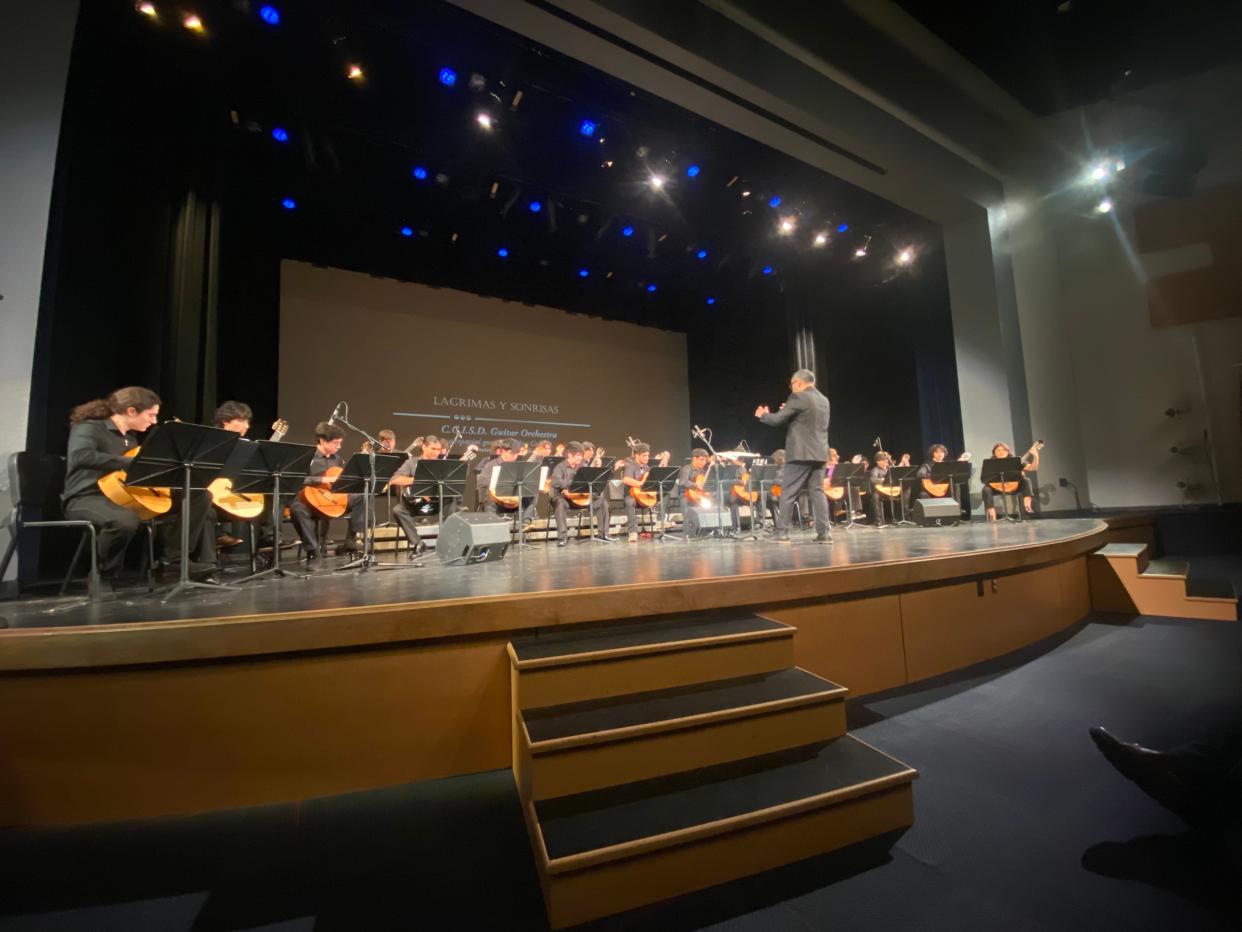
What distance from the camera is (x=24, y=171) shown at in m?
3.66

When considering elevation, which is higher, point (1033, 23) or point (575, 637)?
point (1033, 23)

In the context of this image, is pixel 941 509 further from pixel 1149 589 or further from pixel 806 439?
pixel 806 439

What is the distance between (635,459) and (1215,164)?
30.1ft

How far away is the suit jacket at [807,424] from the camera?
462 cm

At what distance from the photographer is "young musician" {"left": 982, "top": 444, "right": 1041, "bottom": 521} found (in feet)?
24.8

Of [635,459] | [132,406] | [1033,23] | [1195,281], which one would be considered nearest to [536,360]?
[635,459]

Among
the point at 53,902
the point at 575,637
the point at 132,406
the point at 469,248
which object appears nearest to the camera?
the point at 53,902

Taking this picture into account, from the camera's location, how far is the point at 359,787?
1888 mm

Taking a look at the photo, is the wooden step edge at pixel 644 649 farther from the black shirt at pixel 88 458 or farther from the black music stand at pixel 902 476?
the black music stand at pixel 902 476

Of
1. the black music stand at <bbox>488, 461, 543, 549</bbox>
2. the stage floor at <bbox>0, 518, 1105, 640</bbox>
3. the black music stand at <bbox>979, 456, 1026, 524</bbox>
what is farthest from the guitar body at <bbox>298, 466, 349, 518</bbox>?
the black music stand at <bbox>979, 456, 1026, 524</bbox>

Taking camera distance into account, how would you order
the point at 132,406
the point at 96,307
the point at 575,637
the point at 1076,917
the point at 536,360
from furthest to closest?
the point at 536,360
the point at 96,307
the point at 132,406
the point at 575,637
the point at 1076,917

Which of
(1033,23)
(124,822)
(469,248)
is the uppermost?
(1033,23)

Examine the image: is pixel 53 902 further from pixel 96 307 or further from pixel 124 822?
pixel 96 307

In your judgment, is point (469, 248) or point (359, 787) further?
point (469, 248)
